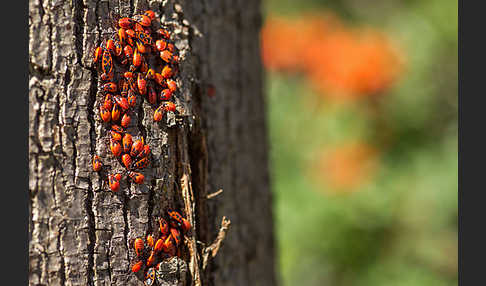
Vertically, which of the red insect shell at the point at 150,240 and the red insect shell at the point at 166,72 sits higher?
the red insect shell at the point at 166,72

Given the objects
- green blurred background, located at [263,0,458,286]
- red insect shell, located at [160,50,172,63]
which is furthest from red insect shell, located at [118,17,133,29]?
green blurred background, located at [263,0,458,286]

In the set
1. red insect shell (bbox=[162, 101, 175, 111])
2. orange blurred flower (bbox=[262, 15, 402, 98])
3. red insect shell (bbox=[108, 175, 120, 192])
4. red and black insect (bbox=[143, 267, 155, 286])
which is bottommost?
red and black insect (bbox=[143, 267, 155, 286])

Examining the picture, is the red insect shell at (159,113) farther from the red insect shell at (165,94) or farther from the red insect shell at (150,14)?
the red insect shell at (150,14)

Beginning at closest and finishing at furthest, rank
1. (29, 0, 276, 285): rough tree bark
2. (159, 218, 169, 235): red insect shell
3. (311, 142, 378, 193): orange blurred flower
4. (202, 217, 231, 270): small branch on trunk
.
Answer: (29, 0, 276, 285): rough tree bark → (159, 218, 169, 235): red insect shell → (202, 217, 231, 270): small branch on trunk → (311, 142, 378, 193): orange blurred flower

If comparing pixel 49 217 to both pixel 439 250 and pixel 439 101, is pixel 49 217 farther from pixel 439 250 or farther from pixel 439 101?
pixel 439 101

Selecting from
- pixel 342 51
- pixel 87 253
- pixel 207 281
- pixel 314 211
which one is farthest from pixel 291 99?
pixel 87 253

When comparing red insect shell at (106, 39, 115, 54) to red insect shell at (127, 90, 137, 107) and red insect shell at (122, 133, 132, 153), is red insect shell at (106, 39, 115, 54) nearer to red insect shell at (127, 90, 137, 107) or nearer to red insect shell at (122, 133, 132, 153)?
red insect shell at (127, 90, 137, 107)

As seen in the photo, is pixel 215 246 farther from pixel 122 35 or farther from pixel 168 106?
pixel 122 35

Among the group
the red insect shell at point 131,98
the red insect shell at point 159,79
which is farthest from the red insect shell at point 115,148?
the red insect shell at point 159,79
